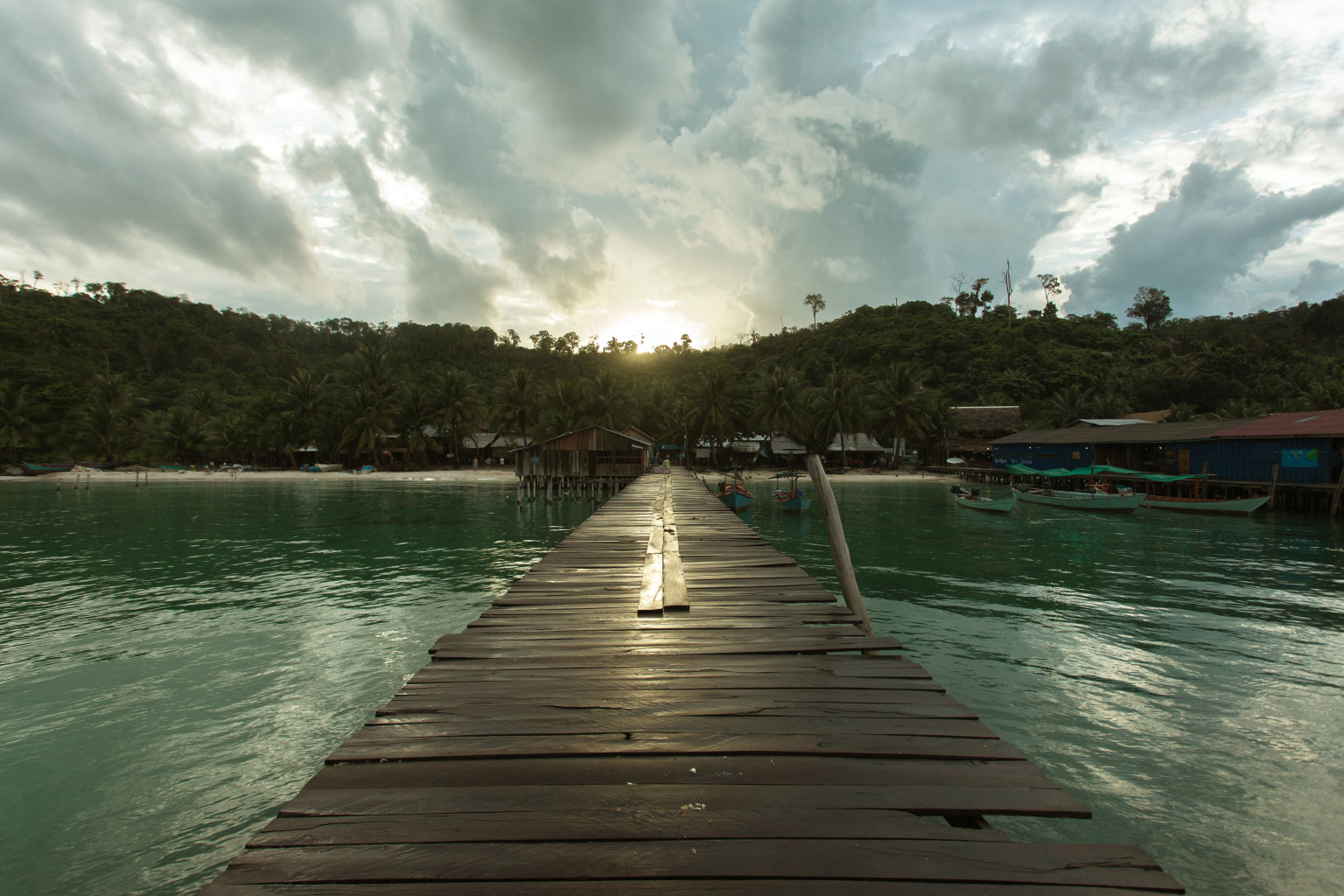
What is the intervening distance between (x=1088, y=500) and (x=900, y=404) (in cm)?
2213

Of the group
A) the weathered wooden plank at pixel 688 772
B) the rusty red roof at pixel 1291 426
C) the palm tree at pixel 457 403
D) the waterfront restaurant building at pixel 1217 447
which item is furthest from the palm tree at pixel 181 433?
the rusty red roof at pixel 1291 426

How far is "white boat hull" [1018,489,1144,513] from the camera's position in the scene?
1048 inches

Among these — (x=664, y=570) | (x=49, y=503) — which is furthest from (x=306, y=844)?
(x=49, y=503)

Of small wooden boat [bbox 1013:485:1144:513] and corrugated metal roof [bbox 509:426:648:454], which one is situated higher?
corrugated metal roof [bbox 509:426:648:454]

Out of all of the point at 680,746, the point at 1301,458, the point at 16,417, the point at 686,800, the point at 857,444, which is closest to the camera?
the point at 686,800

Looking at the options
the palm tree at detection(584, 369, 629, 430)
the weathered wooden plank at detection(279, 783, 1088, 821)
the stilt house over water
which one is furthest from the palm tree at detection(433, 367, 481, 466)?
the weathered wooden plank at detection(279, 783, 1088, 821)

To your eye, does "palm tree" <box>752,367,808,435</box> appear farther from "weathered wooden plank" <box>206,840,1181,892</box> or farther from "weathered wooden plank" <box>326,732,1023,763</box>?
"weathered wooden plank" <box>206,840,1181,892</box>

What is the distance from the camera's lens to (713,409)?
160ft

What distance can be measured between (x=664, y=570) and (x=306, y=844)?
4909mm

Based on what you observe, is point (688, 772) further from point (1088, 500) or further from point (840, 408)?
point (840, 408)

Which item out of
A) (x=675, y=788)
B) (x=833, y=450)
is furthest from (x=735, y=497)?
(x=833, y=450)

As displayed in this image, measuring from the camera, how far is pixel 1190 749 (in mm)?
6527

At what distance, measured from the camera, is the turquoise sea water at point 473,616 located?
534 cm

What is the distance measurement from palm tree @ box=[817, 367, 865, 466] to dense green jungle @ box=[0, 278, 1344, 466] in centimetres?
18
